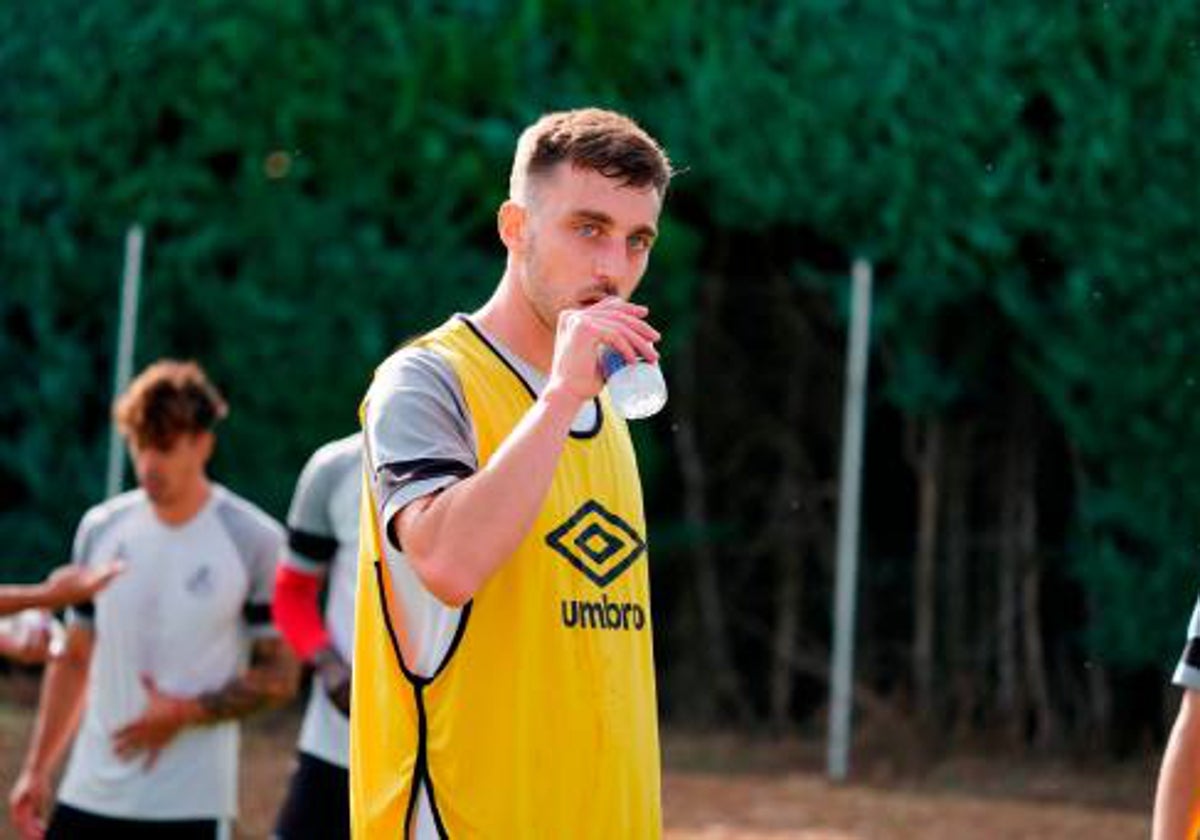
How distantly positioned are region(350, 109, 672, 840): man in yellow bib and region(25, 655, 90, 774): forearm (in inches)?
128

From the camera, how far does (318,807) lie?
6402mm

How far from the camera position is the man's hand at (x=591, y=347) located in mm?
3242

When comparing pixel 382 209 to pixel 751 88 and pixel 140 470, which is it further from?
pixel 140 470

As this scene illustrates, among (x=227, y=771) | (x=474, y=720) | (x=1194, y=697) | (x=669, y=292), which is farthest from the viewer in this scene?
(x=669, y=292)

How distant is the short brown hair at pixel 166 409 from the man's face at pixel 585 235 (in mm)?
3284

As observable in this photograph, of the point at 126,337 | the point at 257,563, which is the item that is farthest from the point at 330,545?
the point at 126,337

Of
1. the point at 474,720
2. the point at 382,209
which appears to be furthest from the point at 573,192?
the point at 382,209

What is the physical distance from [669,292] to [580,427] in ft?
23.5

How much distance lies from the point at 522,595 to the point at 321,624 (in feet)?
10.5

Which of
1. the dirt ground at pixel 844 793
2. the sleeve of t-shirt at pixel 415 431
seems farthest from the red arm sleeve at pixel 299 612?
the sleeve of t-shirt at pixel 415 431

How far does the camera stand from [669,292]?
10.8 meters

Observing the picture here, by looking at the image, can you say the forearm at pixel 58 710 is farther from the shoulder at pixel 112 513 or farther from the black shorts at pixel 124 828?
the shoulder at pixel 112 513

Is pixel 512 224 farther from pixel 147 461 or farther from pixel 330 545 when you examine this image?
pixel 147 461

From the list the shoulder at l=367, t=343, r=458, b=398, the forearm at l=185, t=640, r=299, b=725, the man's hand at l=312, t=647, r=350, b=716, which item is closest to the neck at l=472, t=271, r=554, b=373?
the shoulder at l=367, t=343, r=458, b=398
